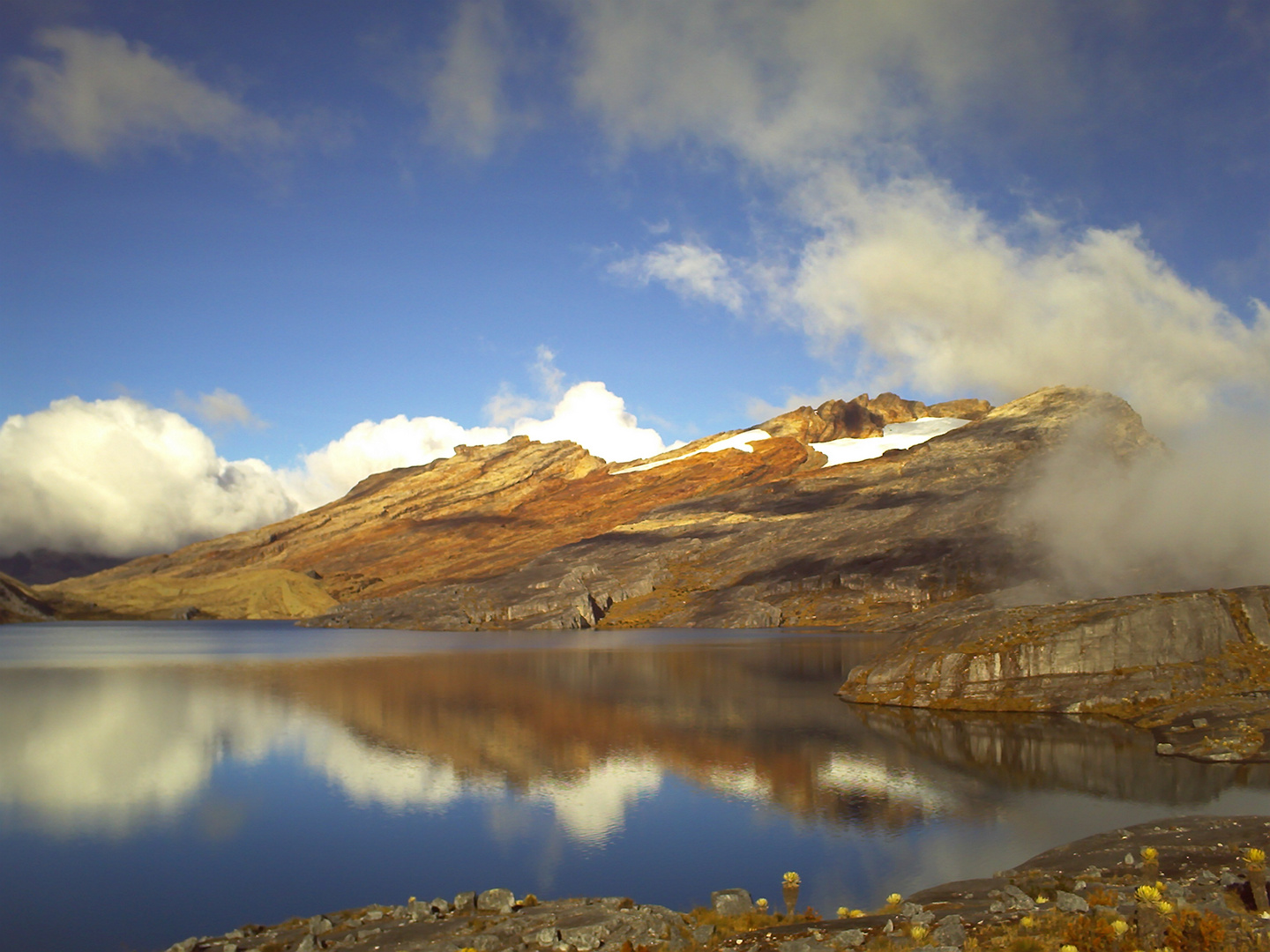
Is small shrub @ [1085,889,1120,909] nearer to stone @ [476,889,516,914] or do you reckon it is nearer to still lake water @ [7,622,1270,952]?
still lake water @ [7,622,1270,952]

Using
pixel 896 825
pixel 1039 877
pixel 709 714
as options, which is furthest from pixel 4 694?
pixel 1039 877

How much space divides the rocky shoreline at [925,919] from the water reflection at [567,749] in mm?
10587

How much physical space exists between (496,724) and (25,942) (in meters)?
38.6

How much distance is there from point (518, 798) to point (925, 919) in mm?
24962

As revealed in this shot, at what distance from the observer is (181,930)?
26047 mm

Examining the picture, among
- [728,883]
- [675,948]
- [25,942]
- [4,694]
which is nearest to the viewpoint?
[675,948]

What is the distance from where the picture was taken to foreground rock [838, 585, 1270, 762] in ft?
178

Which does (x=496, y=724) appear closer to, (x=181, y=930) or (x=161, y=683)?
(x=181, y=930)

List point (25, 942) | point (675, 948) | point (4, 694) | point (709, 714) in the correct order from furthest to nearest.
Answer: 1. point (4, 694)
2. point (709, 714)
3. point (25, 942)
4. point (675, 948)

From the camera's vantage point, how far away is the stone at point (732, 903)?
24.7 m

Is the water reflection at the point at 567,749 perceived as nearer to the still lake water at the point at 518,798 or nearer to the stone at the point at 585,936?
the still lake water at the point at 518,798

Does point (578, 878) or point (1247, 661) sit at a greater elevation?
point (1247, 661)

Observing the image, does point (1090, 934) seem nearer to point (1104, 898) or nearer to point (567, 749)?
point (1104, 898)

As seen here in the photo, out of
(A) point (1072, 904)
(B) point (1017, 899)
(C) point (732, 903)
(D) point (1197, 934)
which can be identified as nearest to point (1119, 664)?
(B) point (1017, 899)
